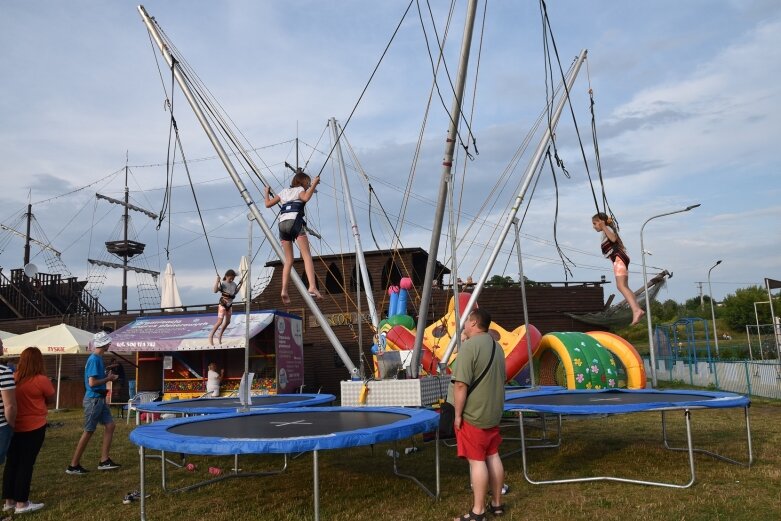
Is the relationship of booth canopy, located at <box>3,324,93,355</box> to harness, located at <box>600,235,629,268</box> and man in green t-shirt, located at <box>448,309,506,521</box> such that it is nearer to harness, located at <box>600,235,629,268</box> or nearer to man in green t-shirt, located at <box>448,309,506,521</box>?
harness, located at <box>600,235,629,268</box>

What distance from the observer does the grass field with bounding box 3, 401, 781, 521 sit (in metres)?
4.27

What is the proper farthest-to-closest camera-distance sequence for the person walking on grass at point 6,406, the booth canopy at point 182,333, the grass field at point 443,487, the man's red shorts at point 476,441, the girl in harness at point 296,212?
the booth canopy at point 182,333 < the girl in harness at point 296,212 < the person walking on grass at point 6,406 < the grass field at point 443,487 < the man's red shorts at point 476,441

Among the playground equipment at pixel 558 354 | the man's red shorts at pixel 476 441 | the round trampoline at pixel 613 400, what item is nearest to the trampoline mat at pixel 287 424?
the man's red shorts at pixel 476 441

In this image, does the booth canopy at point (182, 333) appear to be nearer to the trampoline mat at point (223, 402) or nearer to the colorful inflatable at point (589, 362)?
the trampoline mat at point (223, 402)

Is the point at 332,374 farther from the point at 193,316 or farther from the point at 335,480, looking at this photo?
the point at 335,480

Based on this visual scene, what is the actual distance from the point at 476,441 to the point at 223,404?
4.91 m

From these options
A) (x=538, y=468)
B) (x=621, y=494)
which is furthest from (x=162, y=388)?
(x=621, y=494)

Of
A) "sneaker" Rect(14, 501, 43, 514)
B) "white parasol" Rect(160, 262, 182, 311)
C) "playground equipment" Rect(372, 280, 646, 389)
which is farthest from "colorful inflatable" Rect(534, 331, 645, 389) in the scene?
"white parasol" Rect(160, 262, 182, 311)

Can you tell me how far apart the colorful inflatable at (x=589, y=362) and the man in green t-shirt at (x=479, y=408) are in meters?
6.68

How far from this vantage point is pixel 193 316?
16.2 metres

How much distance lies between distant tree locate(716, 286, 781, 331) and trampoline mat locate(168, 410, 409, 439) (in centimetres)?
5149

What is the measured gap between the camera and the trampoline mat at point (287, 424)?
446cm

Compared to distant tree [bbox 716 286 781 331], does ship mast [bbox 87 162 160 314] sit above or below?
above

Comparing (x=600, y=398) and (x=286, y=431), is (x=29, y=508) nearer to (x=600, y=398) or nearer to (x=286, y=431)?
(x=286, y=431)
